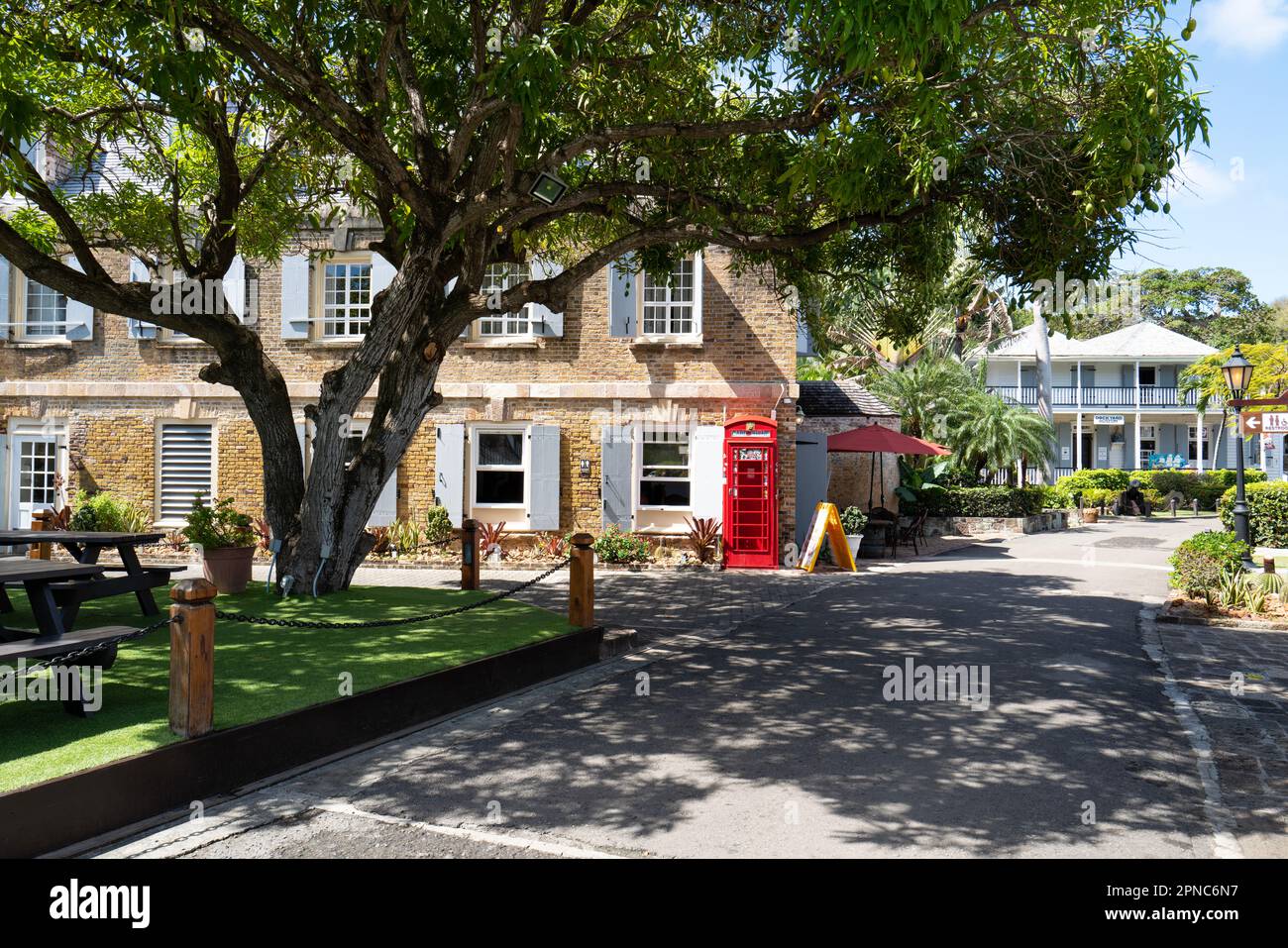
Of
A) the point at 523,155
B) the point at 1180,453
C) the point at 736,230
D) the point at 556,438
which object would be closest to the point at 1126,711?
the point at 736,230

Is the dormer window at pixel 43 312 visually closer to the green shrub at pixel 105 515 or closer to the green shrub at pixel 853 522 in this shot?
the green shrub at pixel 105 515

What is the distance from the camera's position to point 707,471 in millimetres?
17469

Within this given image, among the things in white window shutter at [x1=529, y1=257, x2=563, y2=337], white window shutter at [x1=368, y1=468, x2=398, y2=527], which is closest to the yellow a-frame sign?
white window shutter at [x1=529, y1=257, x2=563, y2=337]

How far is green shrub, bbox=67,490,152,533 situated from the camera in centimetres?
1741

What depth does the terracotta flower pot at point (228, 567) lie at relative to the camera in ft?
37.5

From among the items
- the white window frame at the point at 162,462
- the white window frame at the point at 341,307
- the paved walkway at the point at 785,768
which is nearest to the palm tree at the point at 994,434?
the white window frame at the point at 341,307

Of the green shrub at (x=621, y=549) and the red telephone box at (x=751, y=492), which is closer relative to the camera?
the red telephone box at (x=751, y=492)

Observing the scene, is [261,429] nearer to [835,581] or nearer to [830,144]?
[830,144]

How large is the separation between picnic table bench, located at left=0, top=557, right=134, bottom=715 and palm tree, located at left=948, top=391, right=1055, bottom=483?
2411 centimetres

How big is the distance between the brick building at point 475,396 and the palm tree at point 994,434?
11.8 meters

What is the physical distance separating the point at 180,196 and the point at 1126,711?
12.6m

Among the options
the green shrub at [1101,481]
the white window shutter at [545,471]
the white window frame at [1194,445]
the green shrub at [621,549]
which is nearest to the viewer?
the green shrub at [621,549]

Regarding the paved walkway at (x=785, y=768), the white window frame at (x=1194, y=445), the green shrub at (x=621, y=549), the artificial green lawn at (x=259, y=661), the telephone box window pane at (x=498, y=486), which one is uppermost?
the white window frame at (x=1194, y=445)

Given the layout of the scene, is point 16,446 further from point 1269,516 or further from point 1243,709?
point 1269,516
